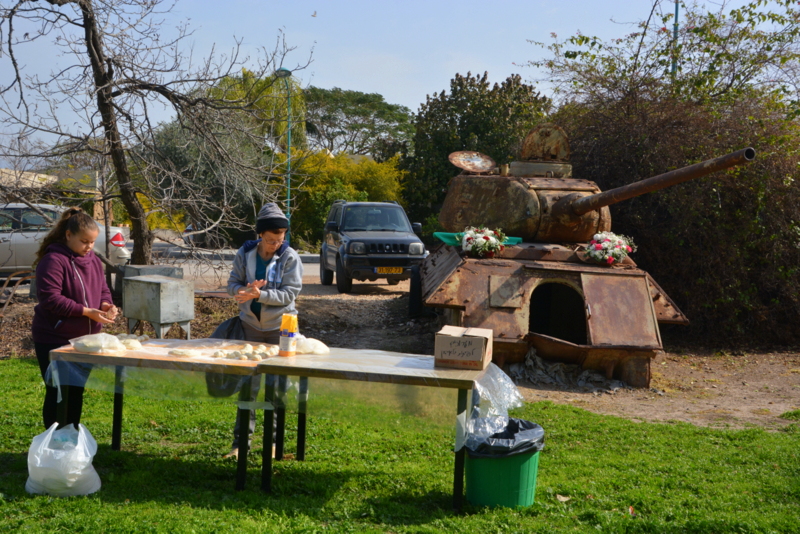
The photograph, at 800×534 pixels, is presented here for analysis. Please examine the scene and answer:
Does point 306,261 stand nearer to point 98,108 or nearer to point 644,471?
point 98,108

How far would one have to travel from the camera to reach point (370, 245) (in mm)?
14094

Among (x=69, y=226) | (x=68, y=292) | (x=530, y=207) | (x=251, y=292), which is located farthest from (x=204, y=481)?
(x=530, y=207)

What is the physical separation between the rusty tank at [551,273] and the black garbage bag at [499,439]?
3374 mm

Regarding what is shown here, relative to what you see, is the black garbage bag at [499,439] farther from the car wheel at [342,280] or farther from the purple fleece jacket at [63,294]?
the car wheel at [342,280]

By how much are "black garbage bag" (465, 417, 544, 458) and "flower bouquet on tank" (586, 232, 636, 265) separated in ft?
14.2

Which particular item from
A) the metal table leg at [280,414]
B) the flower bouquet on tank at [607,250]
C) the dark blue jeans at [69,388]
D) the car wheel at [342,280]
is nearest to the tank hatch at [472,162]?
the flower bouquet on tank at [607,250]

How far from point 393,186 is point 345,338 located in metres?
16.7

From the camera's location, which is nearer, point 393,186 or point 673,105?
point 673,105

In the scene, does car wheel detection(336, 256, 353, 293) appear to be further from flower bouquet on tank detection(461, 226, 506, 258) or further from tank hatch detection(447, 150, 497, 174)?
flower bouquet on tank detection(461, 226, 506, 258)

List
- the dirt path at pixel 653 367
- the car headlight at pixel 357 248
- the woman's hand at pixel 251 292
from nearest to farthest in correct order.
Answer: the woman's hand at pixel 251 292
the dirt path at pixel 653 367
the car headlight at pixel 357 248

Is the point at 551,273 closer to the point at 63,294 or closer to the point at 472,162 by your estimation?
the point at 472,162

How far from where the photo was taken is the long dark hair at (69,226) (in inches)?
186

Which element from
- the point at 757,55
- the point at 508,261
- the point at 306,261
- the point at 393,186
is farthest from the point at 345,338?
the point at 393,186

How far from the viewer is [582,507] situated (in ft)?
14.5
